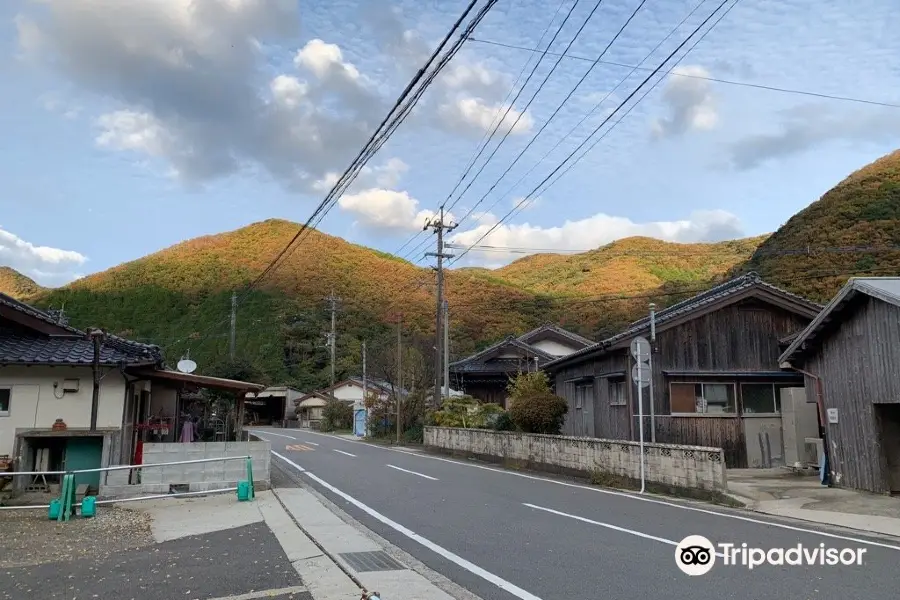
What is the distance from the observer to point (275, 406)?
6506 centimetres

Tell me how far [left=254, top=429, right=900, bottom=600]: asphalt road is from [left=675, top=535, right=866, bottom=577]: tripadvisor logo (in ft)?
0.29

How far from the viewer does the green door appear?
1376 cm

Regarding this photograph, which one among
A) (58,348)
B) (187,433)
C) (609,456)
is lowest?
(609,456)

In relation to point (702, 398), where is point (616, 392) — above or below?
above

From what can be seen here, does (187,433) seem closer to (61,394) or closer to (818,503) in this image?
(61,394)

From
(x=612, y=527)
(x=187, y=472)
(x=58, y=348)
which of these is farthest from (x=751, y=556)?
(x=58, y=348)

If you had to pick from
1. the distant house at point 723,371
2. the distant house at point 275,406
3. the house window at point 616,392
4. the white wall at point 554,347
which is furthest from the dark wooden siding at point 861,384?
the distant house at point 275,406

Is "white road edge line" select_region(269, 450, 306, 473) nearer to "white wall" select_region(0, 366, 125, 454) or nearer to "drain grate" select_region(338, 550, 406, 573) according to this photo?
"white wall" select_region(0, 366, 125, 454)

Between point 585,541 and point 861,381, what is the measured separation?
7.95m

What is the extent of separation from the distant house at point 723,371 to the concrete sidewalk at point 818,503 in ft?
11.4

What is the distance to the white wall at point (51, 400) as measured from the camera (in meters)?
13.4

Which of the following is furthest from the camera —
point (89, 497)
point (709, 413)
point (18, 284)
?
point (18, 284)

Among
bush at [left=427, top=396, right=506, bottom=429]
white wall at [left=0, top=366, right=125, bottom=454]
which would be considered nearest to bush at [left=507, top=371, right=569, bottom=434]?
bush at [left=427, top=396, right=506, bottom=429]

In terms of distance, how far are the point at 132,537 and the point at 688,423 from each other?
14592 mm
